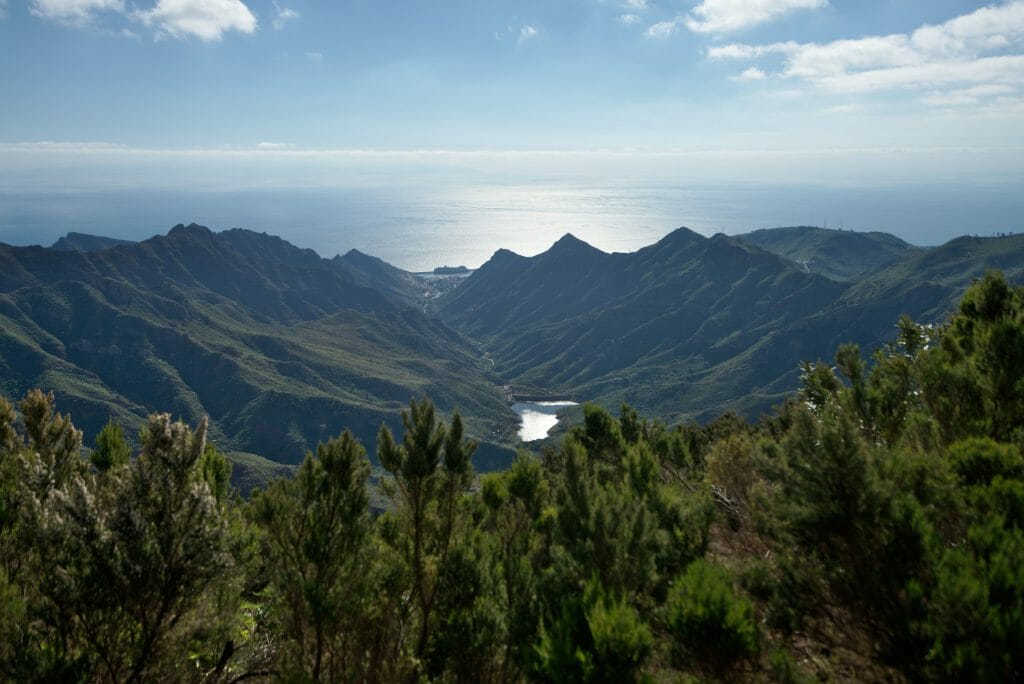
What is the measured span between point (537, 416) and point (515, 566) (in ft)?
519

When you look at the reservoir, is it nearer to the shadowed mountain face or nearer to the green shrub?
the shadowed mountain face

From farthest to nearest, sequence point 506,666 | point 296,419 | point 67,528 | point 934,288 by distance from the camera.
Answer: point 934,288 → point 296,419 → point 506,666 → point 67,528

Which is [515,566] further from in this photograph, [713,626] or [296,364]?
[296,364]

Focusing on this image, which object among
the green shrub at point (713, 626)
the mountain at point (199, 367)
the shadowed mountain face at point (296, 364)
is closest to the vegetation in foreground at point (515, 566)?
the green shrub at point (713, 626)

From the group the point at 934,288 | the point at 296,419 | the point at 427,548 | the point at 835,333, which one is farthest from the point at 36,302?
the point at 934,288

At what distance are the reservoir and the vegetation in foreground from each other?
135m

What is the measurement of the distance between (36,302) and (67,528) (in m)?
Answer: 208

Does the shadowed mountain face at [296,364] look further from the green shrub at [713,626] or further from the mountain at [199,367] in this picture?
the green shrub at [713,626]

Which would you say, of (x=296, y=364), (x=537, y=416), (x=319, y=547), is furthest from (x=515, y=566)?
(x=296, y=364)

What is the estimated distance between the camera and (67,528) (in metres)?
5.53

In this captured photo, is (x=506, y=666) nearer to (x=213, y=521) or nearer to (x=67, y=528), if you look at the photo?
(x=213, y=521)

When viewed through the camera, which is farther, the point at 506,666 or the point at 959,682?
the point at 506,666

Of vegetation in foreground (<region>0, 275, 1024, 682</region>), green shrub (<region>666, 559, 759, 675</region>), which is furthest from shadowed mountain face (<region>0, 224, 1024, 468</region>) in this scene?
→ green shrub (<region>666, 559, 759, 675</region>)

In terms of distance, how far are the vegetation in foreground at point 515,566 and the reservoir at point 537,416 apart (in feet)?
444
